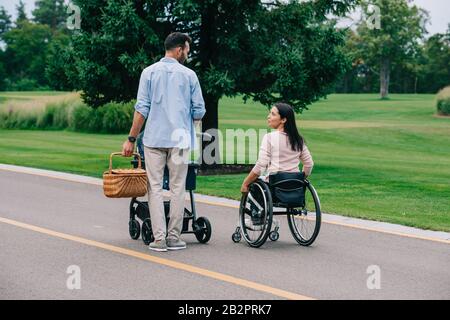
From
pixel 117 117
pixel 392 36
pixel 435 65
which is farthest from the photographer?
pixel 435 65

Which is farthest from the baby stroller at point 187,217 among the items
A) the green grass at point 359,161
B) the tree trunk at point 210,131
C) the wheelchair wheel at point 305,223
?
the tree trunk at point 210,131

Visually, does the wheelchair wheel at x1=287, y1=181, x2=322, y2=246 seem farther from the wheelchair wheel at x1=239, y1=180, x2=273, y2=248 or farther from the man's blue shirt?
the man's blue shirt

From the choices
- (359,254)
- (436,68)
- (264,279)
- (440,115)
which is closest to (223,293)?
(264,279)

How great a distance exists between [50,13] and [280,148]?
120107 mm

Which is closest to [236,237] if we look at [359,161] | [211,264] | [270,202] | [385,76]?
[270,202]

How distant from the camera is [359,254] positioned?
8703 mm

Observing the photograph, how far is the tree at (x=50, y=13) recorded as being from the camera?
124 metres

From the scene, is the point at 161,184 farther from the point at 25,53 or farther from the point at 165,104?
the point at 25,53

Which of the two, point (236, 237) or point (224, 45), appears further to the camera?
point (224, 45)

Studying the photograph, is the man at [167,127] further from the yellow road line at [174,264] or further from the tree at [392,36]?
the tree at [392,36]

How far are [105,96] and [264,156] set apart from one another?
1013cm

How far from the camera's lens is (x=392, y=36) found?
7462 centimetres

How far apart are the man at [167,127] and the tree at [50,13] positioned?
119 metres

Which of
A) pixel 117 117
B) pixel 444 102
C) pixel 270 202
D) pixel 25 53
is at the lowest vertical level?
pixel 117 117
